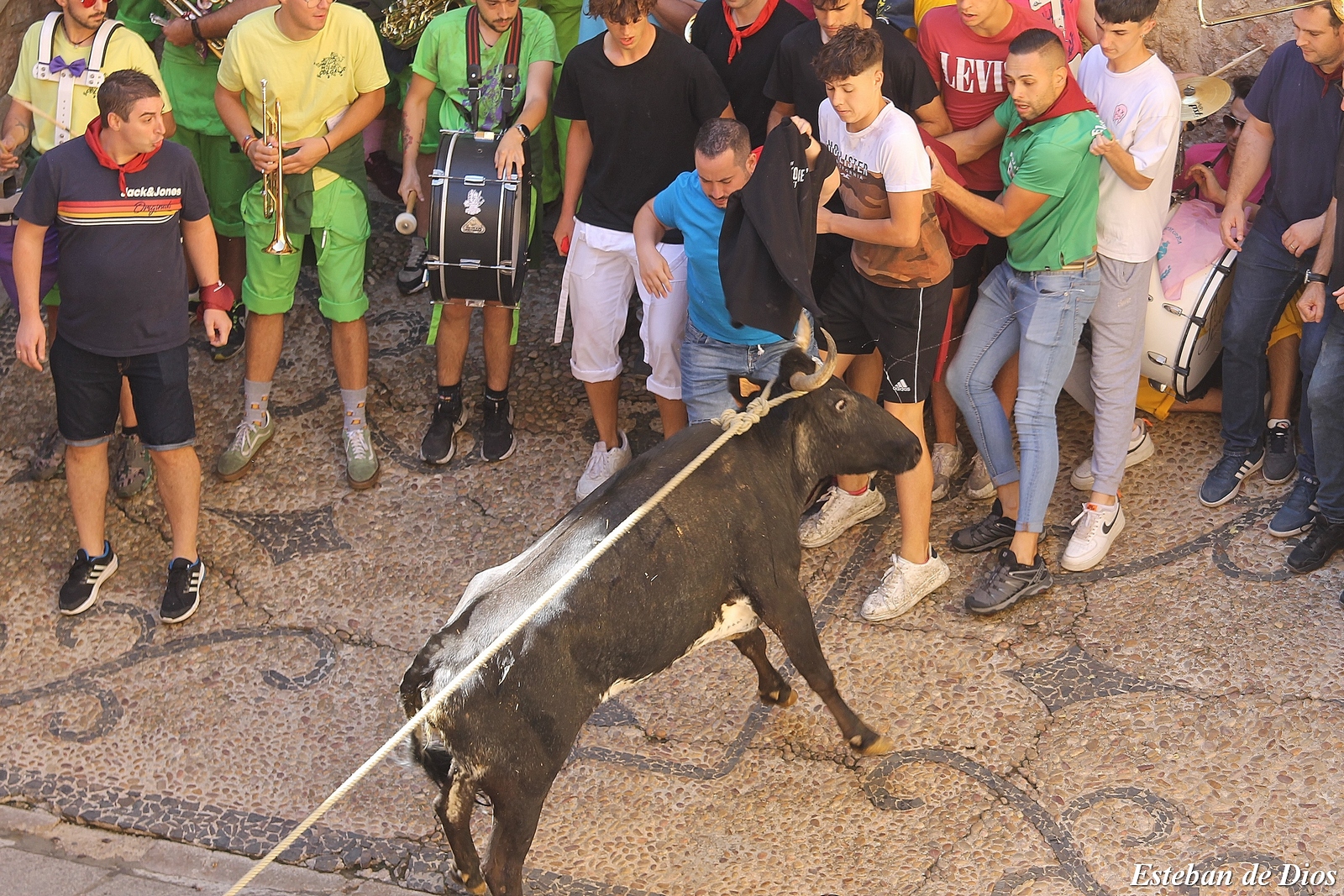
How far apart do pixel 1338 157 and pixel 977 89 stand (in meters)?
Answer: 1.28

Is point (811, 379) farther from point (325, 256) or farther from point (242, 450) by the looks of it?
point (242, 450)

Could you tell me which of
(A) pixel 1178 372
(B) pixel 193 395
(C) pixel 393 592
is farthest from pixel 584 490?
(A) pixel 1178 372

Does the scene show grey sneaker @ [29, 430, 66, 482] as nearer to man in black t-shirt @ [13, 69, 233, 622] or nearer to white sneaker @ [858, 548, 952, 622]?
man in black t-shirt @ [13, 69, 233, 622]

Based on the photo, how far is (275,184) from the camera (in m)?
5.62

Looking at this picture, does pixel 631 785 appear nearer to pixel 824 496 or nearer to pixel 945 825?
pixel 945 825

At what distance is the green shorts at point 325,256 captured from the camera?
5.71 metres

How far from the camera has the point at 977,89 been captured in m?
4.96

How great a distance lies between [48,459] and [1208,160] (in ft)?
16.8

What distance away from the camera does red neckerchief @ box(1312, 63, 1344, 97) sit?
4.79 metres

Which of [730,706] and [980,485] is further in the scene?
[980,485]

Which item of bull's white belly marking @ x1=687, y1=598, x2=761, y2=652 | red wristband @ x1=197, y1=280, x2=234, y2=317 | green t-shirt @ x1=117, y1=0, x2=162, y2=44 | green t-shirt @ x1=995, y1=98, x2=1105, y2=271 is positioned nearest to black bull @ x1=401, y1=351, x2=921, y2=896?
bull's white belly marking @ x1=687, y1=598, x2=761, y2=652

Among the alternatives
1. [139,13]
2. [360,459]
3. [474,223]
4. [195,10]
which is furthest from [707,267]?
[139,13]

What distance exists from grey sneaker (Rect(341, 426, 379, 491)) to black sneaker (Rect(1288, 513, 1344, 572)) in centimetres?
374

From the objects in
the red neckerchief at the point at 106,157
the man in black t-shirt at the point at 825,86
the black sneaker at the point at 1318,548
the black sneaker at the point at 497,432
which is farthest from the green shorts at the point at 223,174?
the black sneaker at the point at 1318,548
